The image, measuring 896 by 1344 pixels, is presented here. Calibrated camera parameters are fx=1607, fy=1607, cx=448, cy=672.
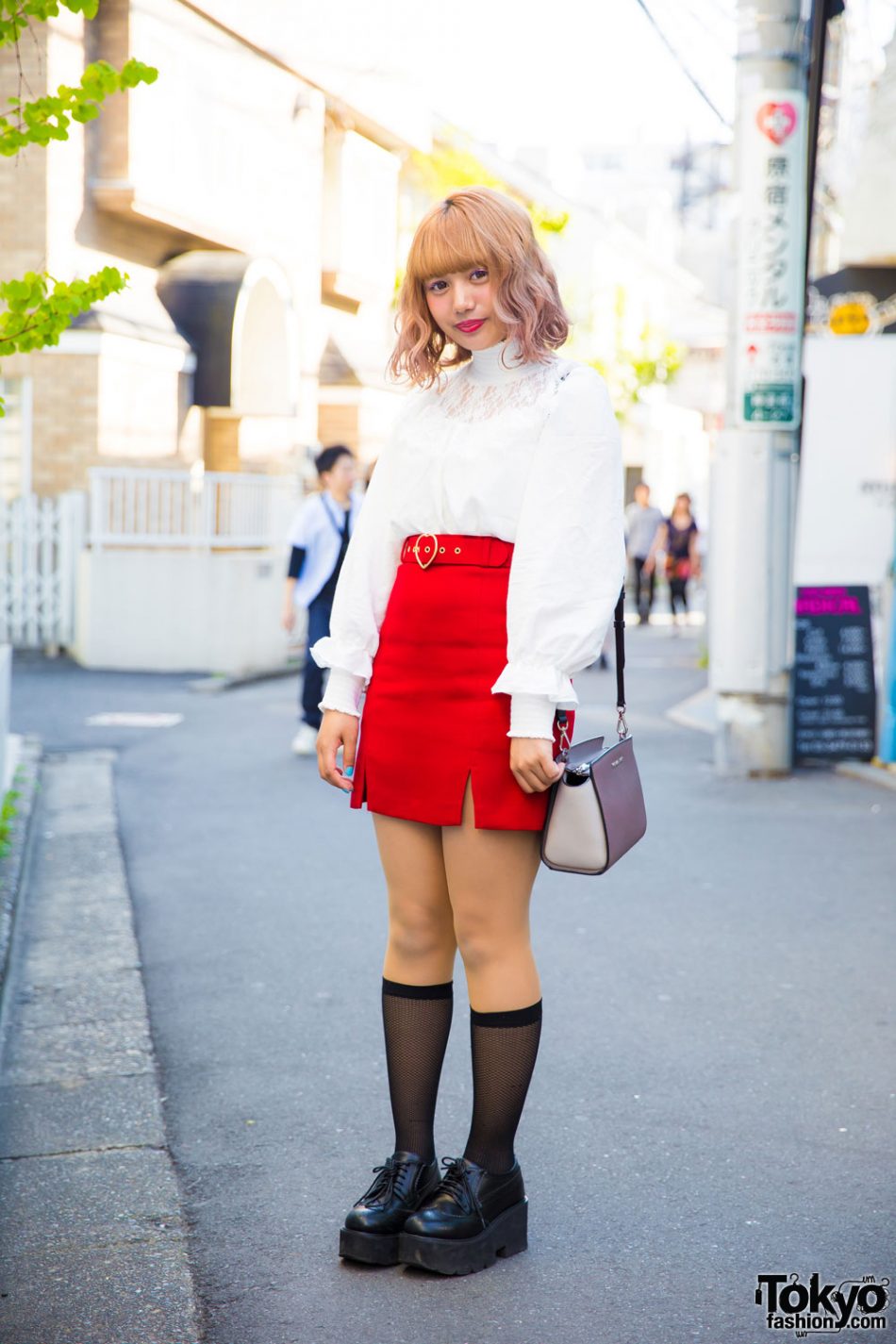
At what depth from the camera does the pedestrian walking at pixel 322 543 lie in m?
9.18

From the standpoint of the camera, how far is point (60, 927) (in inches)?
226

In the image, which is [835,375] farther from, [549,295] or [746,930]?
[549,295]

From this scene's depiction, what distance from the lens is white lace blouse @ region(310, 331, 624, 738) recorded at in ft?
9.16

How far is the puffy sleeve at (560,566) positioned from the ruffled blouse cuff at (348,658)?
1.08 ft

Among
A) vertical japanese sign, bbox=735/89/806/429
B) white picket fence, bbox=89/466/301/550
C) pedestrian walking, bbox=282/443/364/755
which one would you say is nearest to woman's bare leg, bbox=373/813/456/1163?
vertical japanese sign, bbox=735/89/806/429

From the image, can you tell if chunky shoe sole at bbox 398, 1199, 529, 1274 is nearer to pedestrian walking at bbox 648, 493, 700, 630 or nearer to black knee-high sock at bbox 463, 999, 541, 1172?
black knee-high sock at bbox 463, 999, 541, 1172

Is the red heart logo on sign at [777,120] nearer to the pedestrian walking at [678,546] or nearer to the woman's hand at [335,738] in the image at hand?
the woman's hand at [335,738]

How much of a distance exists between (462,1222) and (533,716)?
95 centimetres

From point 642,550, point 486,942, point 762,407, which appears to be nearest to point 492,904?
point 486,942

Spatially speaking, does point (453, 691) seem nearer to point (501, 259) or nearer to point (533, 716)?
point (533, 716)

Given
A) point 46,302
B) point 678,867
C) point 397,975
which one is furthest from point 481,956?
point 678,867

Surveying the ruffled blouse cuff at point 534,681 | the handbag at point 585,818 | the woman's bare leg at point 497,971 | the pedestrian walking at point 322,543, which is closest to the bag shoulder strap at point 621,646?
the handbag at point 585,818

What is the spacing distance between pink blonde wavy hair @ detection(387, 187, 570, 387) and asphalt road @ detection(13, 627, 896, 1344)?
1722 millimetres

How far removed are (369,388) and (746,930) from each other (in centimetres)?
1814
